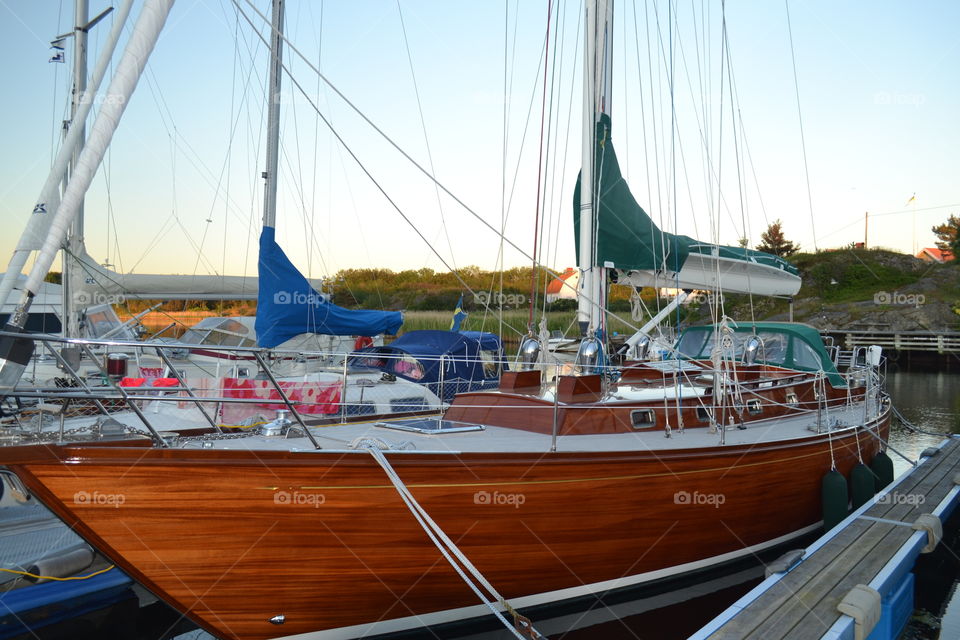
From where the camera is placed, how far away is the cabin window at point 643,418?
19.1 feet

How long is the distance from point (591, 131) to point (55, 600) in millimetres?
6404

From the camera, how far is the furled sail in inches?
271

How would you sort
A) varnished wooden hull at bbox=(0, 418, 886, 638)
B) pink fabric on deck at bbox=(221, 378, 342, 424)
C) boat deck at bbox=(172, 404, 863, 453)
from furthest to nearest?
pink fabric on deck at bbox=(221, 378, 342, 424) < boat deck at bbox=(172, 404, 863, 453) < varnished wooden hull at bbox=(0, 418, 886, 638)

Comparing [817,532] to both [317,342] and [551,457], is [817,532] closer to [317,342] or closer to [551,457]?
[551,457]

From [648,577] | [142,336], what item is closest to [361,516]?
[648,577]

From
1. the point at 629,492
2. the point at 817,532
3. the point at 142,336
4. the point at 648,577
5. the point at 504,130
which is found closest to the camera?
the point at 629,492

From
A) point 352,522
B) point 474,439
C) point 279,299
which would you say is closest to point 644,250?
point 474,439

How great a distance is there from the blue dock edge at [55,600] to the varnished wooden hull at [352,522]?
5.23ft

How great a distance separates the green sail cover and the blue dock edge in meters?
5.29

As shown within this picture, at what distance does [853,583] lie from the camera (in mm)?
4750

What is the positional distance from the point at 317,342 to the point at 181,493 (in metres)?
8.19

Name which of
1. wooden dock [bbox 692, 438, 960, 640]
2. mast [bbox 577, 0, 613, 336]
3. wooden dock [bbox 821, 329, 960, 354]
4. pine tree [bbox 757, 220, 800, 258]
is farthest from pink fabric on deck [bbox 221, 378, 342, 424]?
pine tree [bbox 757, 220, 800, 258]

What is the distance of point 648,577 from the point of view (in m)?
5.38

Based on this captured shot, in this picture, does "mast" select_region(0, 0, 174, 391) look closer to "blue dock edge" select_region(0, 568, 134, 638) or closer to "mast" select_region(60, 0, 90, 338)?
"blue dock edge" select_region(0, 568, 134, 638)
